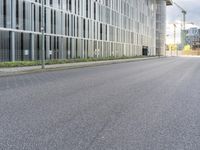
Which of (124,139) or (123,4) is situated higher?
(123,4)

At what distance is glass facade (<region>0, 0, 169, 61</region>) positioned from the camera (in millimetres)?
32375

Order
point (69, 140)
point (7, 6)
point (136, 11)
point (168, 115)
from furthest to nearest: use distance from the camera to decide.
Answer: point (136, 11), point (7, 6), point (168, 115), point (69, 140)

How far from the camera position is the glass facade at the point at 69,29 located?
106 ft

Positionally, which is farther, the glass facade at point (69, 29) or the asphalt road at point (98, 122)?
the glass facade at point (69, 29)

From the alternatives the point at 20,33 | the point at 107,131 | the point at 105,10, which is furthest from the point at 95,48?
the point at 107,131

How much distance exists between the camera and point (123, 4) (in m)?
71.1

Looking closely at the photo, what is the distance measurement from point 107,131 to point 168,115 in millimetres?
2286

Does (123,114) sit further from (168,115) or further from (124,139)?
(124,139)

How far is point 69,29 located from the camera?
4366 cm

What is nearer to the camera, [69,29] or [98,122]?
[98,122]

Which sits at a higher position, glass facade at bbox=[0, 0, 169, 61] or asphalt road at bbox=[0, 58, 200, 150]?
glass facade at bbox=[0, 0, 169, 61]

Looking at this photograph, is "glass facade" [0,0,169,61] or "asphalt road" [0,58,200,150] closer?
"asphalt road" [0,58,200,150]

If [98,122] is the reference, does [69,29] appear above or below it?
above

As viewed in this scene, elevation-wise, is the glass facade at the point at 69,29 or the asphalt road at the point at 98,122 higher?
the glass facade at the point at 69,29
